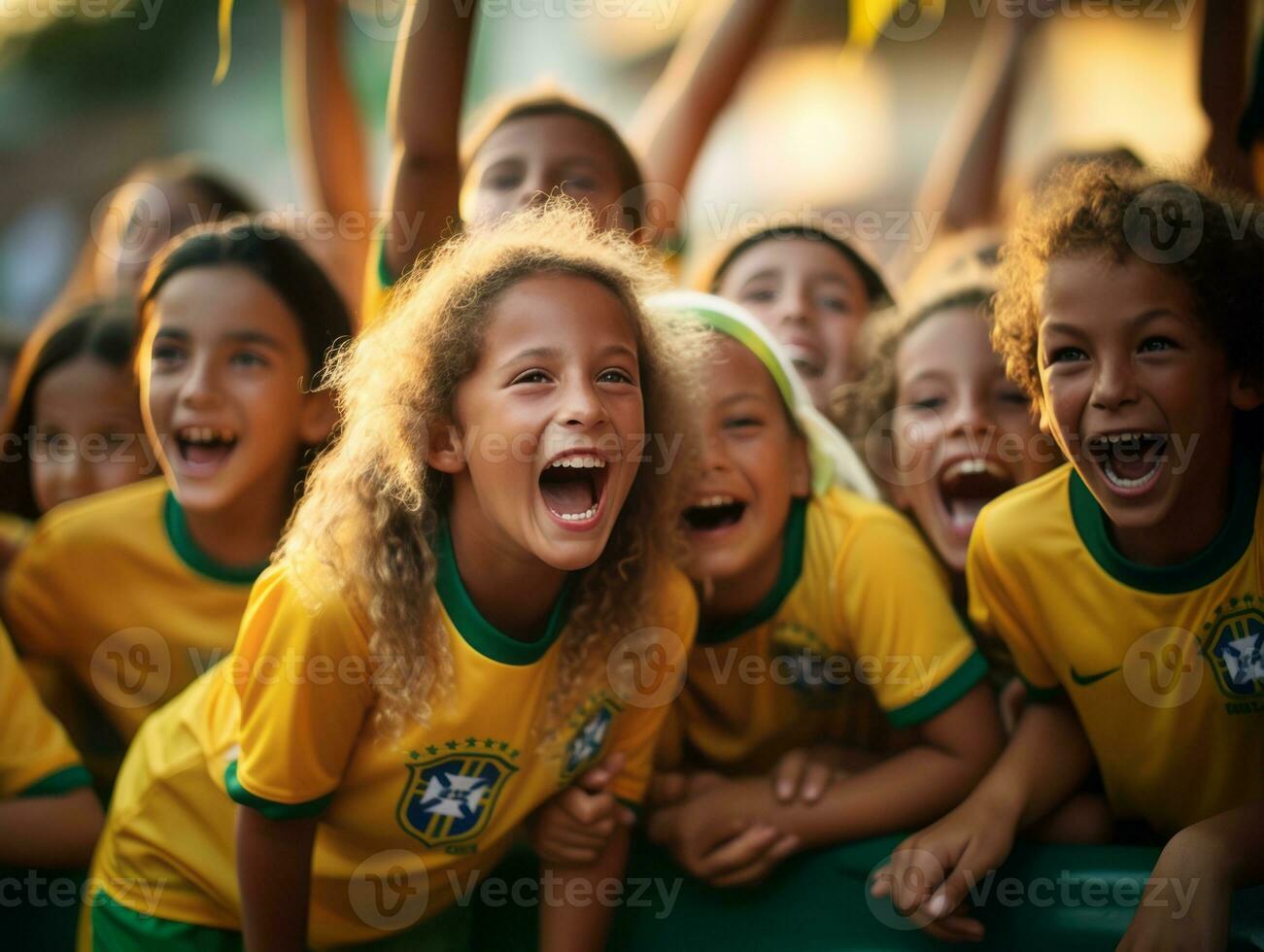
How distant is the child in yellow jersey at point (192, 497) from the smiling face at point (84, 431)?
232mm

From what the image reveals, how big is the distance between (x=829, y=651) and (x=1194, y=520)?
1.45ft

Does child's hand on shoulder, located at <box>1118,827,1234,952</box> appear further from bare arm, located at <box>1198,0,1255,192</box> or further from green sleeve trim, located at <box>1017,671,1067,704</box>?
bare arm, located at <box>1198,0,1255,192</box>

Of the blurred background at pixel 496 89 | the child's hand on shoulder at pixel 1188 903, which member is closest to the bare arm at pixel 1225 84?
the child's hand on shoulder at pixel 1188 903

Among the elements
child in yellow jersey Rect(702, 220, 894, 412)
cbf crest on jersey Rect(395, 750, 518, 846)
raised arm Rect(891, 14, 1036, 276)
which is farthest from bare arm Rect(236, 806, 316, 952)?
raised arm Rect(891, 14, 1036, 276)

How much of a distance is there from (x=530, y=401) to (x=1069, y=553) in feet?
1.94

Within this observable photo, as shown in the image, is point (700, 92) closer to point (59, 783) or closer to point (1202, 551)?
point (1202, 551)

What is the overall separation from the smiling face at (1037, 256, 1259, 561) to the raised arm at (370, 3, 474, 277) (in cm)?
77

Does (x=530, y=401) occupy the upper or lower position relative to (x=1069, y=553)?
upper

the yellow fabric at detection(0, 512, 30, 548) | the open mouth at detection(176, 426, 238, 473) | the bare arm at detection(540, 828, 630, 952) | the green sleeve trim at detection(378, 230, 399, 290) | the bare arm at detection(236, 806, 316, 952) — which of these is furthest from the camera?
the yellow fabric at detection(0, 512, 30, 548)

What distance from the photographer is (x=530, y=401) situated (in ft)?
3.62

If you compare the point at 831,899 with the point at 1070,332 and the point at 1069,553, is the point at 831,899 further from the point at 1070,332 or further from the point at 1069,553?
the point at 1070,332

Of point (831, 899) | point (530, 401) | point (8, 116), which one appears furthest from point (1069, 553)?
point (8, 116)

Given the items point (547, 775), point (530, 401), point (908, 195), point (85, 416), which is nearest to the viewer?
point (530, 401)

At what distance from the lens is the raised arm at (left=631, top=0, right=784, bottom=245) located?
6.85ft
